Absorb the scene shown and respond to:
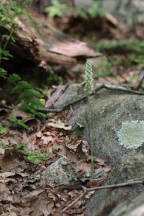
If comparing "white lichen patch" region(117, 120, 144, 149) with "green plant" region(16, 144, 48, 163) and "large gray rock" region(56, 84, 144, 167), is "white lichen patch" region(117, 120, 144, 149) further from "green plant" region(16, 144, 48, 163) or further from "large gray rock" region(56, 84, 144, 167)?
"green plant" region(16, 144, 48, 163)

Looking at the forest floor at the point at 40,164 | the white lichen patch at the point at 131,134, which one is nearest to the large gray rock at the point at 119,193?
the forest floor at the point at 40,164

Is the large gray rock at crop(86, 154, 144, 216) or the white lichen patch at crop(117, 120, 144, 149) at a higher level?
the white lichen patch at crop(117, 120, 144, 149)

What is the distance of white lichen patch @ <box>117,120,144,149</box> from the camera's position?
7.82ft

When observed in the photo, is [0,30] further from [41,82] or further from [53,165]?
[53,165]

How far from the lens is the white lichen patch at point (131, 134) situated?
7.82 feet

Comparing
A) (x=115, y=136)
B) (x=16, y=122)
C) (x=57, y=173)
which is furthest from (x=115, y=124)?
(x=16, y=122)

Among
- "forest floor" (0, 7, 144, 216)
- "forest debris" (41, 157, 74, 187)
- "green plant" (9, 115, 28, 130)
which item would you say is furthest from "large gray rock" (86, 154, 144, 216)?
"green plant" (9, 115, 28, 130)

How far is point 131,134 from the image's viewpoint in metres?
2.48

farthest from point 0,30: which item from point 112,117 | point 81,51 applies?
point 112,117

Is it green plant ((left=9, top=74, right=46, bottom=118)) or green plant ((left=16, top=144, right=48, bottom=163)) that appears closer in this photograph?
green plant ((left=16, top=144, right=48, bottom=163))

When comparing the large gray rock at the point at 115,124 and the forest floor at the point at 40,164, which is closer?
the forest floor at the point at 40,164

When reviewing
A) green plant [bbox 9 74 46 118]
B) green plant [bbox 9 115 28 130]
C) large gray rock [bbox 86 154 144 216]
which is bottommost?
large gray rock [bbox 86 154 144 216]

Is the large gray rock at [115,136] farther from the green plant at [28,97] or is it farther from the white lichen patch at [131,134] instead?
the green plant at [28,97]

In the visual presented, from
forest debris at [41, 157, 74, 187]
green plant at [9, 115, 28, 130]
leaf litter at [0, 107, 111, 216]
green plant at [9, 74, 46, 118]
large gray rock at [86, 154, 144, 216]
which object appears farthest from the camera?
green plant at [9, 74, 46, 118]
